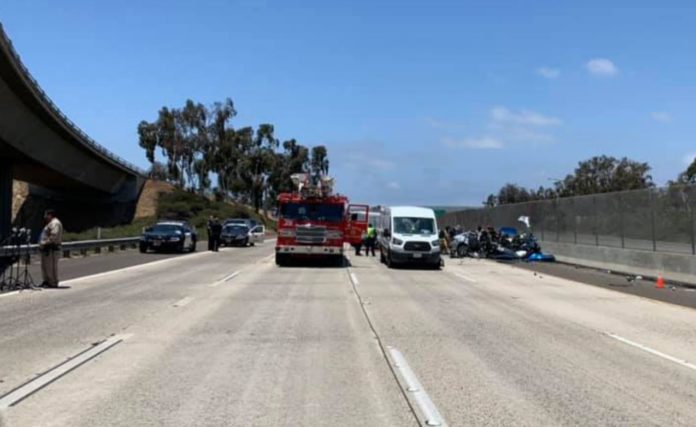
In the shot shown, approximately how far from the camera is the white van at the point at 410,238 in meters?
28.7

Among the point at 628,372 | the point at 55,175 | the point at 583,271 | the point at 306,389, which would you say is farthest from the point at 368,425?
the point at 55,175

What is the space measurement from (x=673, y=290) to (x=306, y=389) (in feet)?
52.6

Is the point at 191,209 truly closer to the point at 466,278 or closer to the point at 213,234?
the point at 213,234

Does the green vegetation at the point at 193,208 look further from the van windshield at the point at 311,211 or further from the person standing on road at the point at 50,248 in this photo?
the person standing on road at the point at 50,248

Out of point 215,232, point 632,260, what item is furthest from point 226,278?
point 215,232

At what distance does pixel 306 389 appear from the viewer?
24.9 feet

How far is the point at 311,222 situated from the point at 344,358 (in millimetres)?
19723

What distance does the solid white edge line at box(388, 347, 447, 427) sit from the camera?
6.43 m

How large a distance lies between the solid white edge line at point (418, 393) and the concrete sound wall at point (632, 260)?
1504cm

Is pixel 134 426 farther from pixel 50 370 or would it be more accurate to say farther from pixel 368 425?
pixel 50 370

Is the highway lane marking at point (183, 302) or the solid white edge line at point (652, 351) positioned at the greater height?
the highway lane marking at point (183, 302)

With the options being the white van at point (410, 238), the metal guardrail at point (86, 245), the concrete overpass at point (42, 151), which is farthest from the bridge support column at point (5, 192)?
the white van at point (410, 238)

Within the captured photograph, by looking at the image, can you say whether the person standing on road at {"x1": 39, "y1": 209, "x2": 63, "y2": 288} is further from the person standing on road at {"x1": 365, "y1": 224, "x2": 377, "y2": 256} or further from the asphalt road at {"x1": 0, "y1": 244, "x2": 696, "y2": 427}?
the person standing on road at {"x1": 365, "y1": 224, "x2": 377, "y2": 256}

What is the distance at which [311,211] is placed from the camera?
1146 inches
